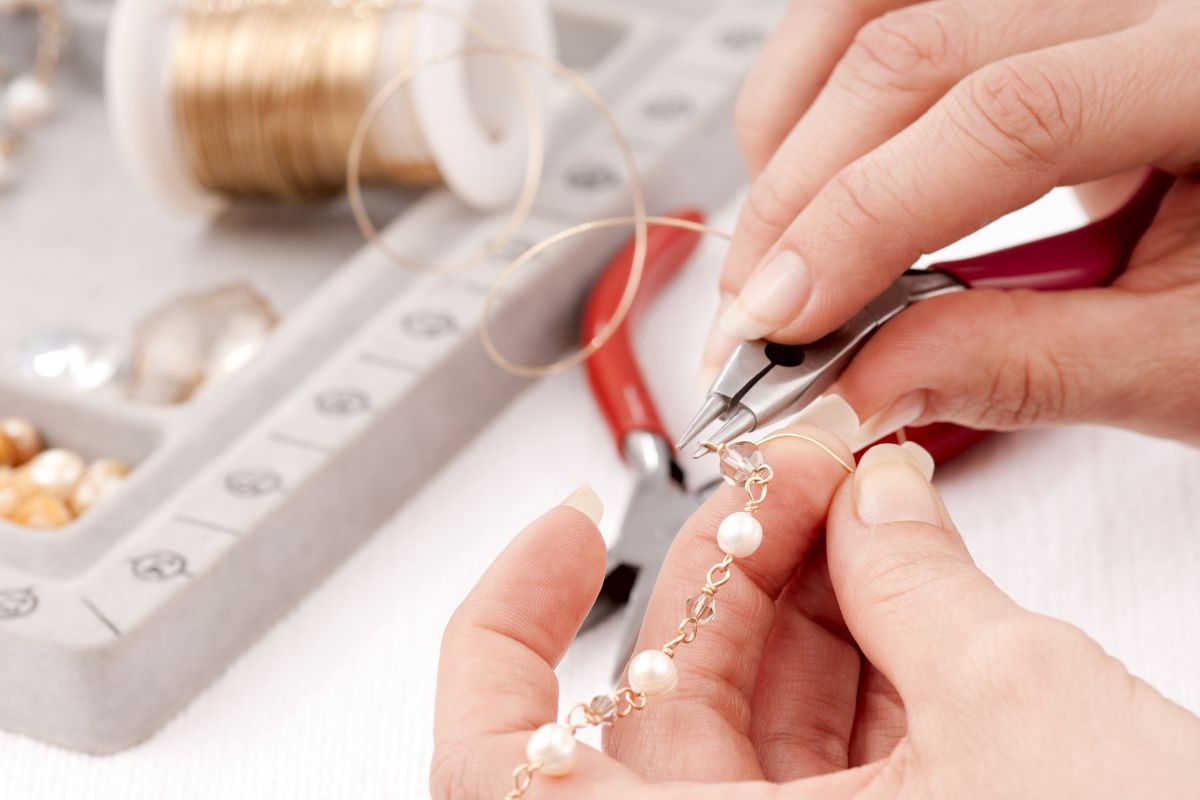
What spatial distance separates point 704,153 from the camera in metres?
1.22

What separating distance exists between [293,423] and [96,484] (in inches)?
5.8

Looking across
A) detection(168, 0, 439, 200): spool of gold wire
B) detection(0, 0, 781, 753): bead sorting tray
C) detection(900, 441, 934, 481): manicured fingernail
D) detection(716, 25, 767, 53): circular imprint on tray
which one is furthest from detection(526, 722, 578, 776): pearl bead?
detection(716, 25, 767, 53): circular imprint on tray

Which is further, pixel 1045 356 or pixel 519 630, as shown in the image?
pixel 1045 356

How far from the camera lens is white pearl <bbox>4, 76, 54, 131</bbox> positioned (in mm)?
1357

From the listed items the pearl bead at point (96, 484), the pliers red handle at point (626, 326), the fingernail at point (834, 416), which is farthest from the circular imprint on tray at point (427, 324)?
the fingernail at point (834, 416)

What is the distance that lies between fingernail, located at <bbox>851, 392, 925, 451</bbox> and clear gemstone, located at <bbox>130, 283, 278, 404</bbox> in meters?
0.47

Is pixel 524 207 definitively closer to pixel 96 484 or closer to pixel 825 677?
pixel 96 484

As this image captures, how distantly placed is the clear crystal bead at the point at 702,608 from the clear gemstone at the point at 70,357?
1.91ft

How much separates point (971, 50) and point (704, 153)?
16.0 inches

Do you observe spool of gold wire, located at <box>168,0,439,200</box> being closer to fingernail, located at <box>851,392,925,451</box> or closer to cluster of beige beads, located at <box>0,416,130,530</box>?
cluster of beige beads, located at <box>0,416,130,530</box>

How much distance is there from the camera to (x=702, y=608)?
0.65 meters

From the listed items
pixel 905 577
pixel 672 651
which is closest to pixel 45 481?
pixel 672 651

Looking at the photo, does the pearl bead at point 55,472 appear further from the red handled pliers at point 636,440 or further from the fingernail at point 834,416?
the fingernail at point 834,416

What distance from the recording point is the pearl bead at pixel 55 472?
3.13 feet
